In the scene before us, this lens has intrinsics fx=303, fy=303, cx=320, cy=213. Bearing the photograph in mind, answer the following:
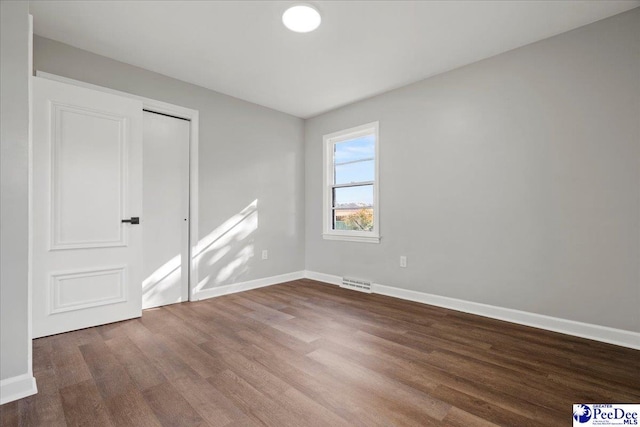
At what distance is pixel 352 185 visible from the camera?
4.33 meters

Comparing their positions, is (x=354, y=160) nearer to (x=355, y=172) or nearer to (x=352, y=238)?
(x=355, y=172)

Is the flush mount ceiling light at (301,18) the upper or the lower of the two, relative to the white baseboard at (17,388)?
upper

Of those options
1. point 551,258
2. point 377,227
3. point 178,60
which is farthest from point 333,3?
point 551,258

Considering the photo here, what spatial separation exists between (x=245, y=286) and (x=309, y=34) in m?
3.05

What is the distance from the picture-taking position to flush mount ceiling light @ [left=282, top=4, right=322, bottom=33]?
2.27 metres

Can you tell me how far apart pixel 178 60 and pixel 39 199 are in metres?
1.76

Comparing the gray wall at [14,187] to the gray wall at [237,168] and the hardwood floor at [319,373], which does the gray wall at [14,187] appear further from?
the gray wall at [237,168]

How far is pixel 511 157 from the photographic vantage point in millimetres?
2848

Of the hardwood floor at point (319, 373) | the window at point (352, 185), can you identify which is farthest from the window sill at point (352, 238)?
the hardwood floor at point (319, 373)

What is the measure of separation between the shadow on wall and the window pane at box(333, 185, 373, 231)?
1200mm

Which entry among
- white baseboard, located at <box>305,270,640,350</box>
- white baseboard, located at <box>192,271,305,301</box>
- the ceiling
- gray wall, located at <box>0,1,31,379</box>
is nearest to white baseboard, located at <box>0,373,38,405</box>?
gray wall, located at <box>0,1,31,379</box>

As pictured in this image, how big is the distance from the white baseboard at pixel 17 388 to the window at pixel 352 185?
3.30 meters

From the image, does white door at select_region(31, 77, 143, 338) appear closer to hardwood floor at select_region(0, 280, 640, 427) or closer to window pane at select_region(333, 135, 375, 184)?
hardwood floor at select_region(0, 280, 640, 427)

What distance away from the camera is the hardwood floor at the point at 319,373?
153 cm
